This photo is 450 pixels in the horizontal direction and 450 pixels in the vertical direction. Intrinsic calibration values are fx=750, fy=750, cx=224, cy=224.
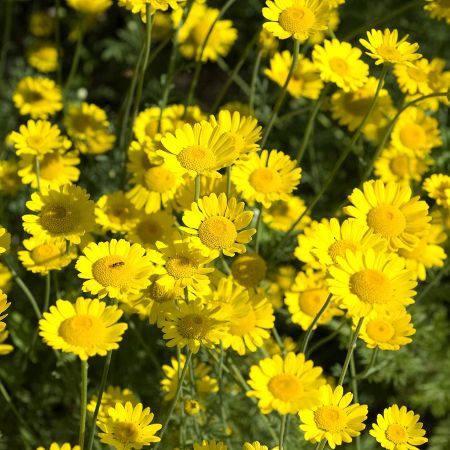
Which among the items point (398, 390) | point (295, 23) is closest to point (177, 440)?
point (398, 390)

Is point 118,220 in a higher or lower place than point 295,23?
lower

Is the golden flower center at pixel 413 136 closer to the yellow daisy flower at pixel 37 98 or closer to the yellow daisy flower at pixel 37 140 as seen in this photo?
the yellow daisy flower at pixel 37 140

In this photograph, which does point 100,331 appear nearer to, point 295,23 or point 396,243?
point 396,243

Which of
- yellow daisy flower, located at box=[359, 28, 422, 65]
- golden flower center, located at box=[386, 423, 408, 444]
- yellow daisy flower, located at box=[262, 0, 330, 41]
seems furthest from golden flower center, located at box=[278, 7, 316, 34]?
golden flower center, located at box=[386, 423, 408, 444]

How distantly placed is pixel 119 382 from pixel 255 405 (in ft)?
1.92

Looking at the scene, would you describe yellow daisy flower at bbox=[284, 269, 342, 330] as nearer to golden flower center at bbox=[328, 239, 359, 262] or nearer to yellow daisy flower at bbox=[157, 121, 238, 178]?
golden flower center at bbox=[328, 239, 359, 262]

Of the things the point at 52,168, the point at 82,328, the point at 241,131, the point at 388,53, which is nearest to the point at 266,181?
the point at 241,131

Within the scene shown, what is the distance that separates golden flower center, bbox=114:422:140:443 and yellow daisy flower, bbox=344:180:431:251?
0.93 metres

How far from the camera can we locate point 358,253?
7.01ft

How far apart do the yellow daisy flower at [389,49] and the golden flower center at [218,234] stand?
31.3 inches

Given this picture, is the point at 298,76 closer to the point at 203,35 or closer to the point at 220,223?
the point at 203,35

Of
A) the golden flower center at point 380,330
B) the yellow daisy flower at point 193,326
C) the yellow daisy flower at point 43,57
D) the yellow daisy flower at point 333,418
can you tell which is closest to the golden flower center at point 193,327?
the yellow daisy flower at point 193,326

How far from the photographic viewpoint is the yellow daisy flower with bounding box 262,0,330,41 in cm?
245

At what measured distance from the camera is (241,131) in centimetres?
248
